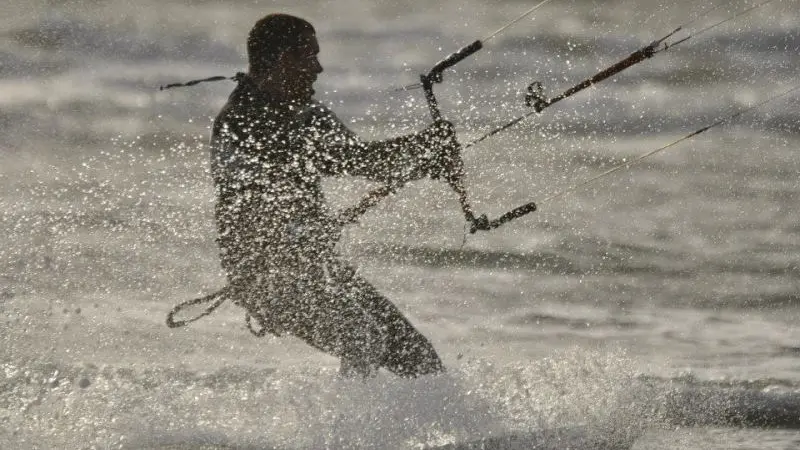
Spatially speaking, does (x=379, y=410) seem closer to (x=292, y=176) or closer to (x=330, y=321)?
(x=330, y=321)

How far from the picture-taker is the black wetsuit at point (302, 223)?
538 cm

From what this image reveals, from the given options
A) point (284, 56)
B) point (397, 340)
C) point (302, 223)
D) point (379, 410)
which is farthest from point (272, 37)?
point (379, 410)

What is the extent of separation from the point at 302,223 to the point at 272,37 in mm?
1019

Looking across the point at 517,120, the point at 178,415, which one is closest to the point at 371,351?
the point at 178,415

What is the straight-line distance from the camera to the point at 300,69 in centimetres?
548

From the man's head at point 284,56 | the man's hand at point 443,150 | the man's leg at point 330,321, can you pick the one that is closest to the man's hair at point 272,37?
the man's head at point 284,56

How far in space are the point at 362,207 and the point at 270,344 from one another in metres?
4.99

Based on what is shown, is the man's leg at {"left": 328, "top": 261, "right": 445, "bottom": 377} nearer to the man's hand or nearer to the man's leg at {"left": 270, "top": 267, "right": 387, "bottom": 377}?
the man's leg at {"left": 270, "top": 267, "right": 387, "bottom": 377}

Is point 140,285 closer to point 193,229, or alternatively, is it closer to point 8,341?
point 193,229

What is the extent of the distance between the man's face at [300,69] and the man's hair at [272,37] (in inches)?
1.5

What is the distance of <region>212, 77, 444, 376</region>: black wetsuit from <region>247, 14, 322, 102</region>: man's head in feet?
0.25

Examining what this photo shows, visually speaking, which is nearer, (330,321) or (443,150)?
(443,150)

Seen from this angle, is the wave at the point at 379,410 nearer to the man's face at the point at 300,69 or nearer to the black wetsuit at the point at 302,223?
the black wetsuit at the point at 302,223

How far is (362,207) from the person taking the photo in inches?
217
